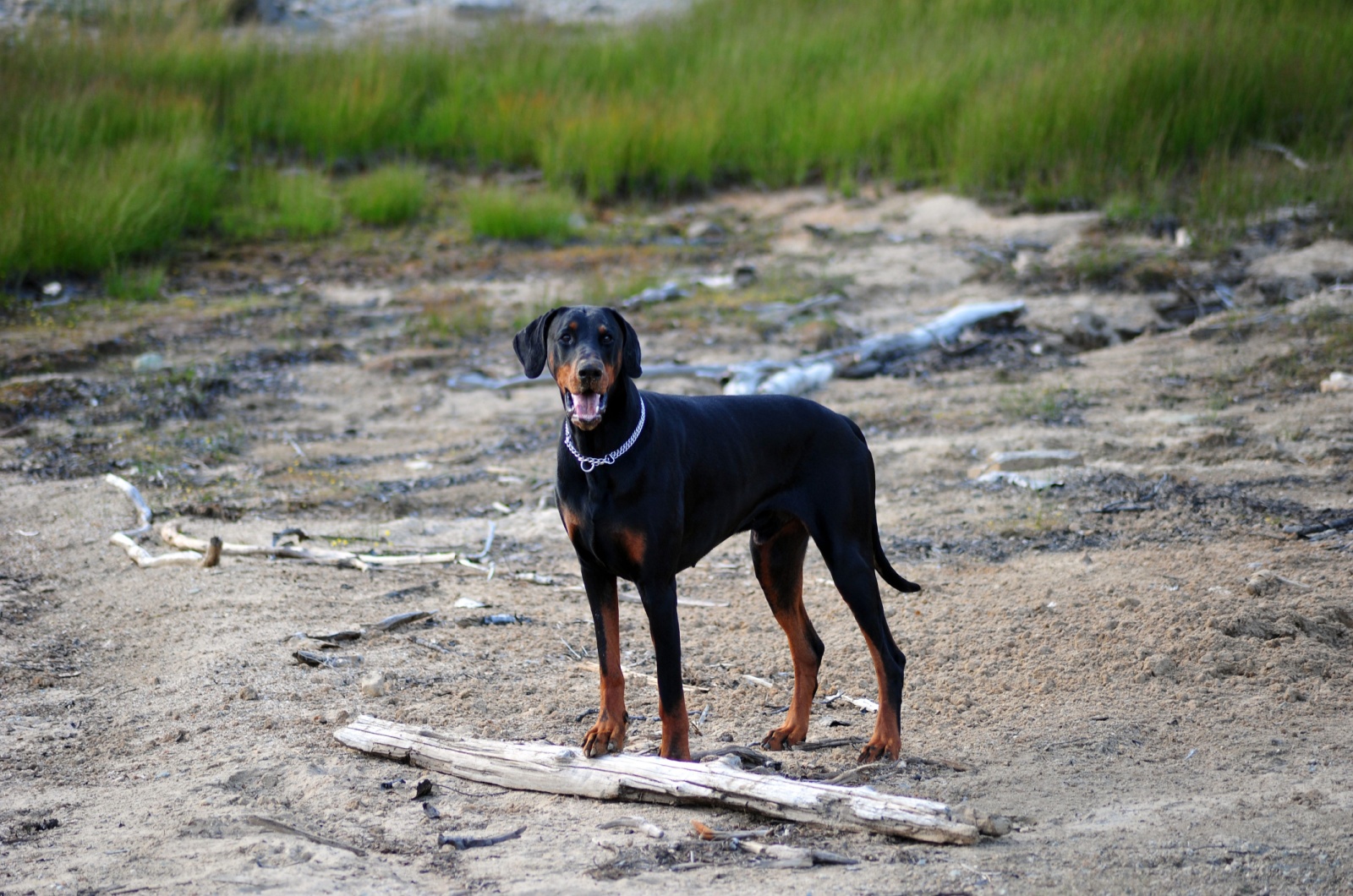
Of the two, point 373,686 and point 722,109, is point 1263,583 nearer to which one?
point 373,686

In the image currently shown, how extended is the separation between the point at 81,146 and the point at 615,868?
12122mm

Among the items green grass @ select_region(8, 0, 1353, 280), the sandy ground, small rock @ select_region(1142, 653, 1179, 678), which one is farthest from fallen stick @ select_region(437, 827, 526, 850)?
green grass @ select_region(8, 0, 1353, 280)

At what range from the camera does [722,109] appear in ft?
48.3

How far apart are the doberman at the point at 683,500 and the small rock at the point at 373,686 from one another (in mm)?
1137

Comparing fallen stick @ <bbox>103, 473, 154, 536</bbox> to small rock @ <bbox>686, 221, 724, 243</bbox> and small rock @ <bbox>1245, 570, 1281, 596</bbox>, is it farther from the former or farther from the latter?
small rock @ <bbox>686, 221, 724, 243</bbox>

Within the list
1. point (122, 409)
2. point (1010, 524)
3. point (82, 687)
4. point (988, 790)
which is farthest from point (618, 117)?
point (988, 790)

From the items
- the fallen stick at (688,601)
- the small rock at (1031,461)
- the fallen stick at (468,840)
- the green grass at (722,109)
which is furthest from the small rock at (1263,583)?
the green grass at (722,109)

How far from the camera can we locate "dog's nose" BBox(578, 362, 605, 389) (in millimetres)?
3652

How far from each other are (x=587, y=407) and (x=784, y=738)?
1487mm

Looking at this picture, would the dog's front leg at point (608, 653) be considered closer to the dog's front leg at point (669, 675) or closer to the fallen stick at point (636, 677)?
the dog's front leg at point (669, 675)

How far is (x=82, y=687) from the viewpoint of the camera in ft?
15.7

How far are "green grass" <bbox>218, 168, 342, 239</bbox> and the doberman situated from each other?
9653 millimetres

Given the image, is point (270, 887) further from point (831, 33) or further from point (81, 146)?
point (831, 33)

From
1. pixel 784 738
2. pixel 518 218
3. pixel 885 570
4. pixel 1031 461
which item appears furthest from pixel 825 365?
pixel 784 738
